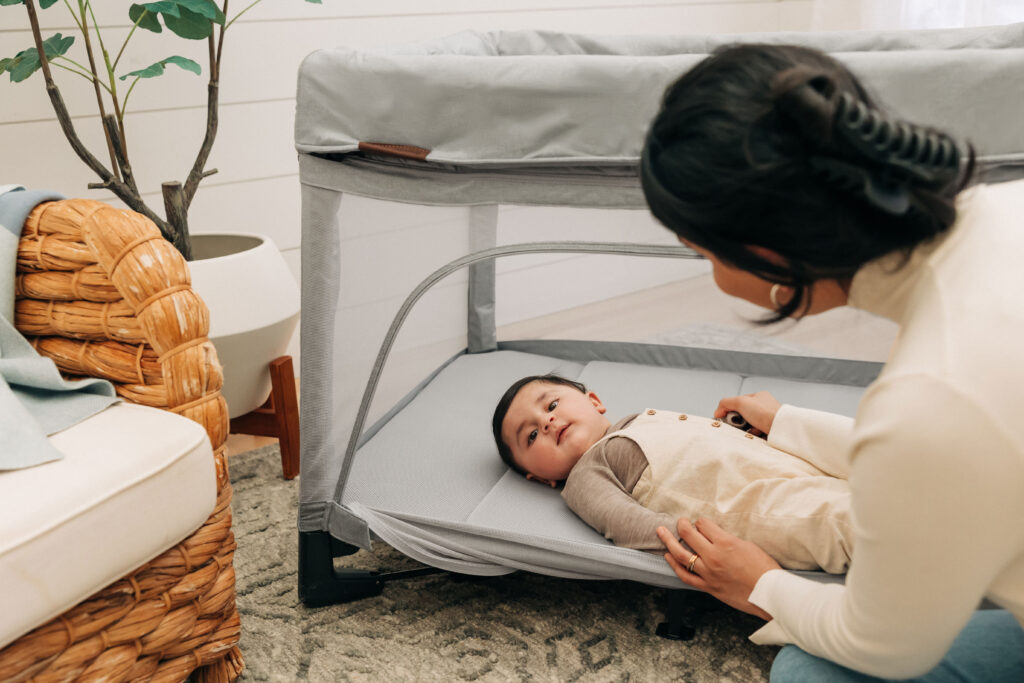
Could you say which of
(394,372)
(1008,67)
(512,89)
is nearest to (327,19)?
(394,372)

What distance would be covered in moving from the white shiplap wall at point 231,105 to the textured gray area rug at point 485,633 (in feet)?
3.26

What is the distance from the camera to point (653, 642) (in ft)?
4.09

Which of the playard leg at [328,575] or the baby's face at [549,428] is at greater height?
the baby's face at [549,428]

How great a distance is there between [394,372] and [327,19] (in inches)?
45.9

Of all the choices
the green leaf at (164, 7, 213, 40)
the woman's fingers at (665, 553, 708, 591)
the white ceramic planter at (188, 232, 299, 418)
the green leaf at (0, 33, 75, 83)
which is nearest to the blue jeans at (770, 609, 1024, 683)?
the woman's fingers at (665, 553, 708, 591)

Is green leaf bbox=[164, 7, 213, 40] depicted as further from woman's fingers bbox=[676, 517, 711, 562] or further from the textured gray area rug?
woman's fingers bbox=[676, 517, 711, 562]

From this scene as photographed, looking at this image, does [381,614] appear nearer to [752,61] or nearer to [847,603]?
[847,603]

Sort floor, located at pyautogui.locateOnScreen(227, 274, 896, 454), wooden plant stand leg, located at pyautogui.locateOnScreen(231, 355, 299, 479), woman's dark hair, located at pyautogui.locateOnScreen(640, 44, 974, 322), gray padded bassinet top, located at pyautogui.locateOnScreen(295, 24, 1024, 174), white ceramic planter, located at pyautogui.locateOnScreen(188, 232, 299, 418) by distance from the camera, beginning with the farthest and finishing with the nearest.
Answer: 1. wooden plant stand leg, located at pyautogui.locateOnScreen(231, 355, 299, 479)
2. white ceramic planter, located at pyautogui.locateOnScreen(188, 232, 299, 418)
3. floor, located at pyautogui.locateOnScreen(227, 274, 896, 454)
4. gray padded bassinet top, located at pyautogui.locateOnScreen(295, 24, 1024, 174)
5. woman's dark hair, located at pyautogui.locateOnScreen(640, 44, 974, 322)

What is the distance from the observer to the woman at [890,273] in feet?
1.93

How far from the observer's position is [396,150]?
44.9 inches

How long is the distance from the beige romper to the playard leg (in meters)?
0.41

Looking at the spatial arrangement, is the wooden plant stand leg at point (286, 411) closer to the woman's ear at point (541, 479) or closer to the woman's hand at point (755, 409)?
the woman's ear at point (541, 479)

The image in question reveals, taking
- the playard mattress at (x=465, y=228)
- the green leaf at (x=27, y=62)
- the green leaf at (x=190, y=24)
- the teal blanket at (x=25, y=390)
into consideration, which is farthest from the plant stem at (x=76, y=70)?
the playard mattress at (x=465, y=228)

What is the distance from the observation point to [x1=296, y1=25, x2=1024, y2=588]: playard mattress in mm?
1000
